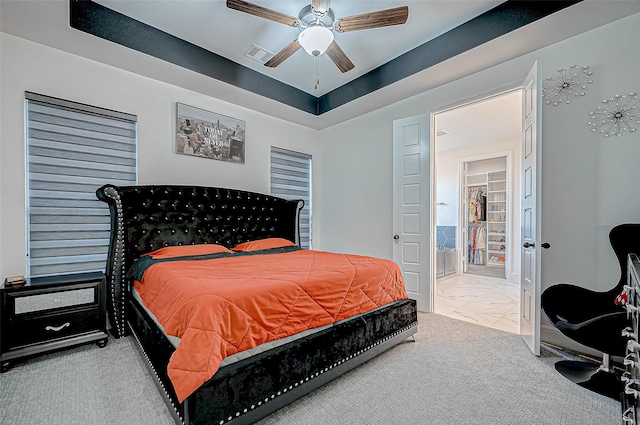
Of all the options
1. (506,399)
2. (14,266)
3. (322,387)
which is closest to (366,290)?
(322,387)

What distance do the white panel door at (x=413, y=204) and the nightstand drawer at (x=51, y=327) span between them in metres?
3.23

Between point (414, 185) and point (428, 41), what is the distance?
1541 mm

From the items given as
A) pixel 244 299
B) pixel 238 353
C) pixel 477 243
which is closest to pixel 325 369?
pixel 238 353

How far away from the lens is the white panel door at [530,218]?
7.27ft

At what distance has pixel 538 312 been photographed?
220cm

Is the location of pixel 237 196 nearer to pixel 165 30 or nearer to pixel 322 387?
pixel 165 30

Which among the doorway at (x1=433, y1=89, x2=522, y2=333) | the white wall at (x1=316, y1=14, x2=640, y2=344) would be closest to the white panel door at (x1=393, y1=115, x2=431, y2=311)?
the doorway at (x1=433, y1=89, x2=522, y2=333)

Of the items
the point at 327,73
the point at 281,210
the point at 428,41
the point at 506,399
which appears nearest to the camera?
the point at 506,399

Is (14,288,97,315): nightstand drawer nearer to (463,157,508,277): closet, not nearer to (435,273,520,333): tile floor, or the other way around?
(435,273,520,333): tile floor

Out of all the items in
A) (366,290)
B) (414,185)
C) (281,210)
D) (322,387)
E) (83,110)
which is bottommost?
(322,387)

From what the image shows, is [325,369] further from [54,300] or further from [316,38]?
[316,38]

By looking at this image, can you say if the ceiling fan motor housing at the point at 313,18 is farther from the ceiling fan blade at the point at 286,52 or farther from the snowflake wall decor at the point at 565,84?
the snowflake wall decor at the point at 565,84

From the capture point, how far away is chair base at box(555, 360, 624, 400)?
1714mm

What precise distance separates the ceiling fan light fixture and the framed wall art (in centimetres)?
176
